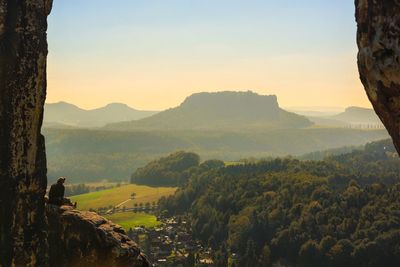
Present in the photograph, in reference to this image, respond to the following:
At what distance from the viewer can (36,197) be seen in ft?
52.7

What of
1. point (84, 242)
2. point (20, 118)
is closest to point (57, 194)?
point (84, 242)

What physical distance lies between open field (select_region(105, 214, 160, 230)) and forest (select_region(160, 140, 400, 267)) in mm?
11281

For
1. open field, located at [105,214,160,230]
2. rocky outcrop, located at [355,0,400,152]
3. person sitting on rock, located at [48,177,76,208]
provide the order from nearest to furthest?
rocky outcrop, located at [355,0,400,152]
person sitting on rock, located at [48,177,76,208]
open field, located at [105,214,160,230]

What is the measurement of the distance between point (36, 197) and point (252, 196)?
507 feet

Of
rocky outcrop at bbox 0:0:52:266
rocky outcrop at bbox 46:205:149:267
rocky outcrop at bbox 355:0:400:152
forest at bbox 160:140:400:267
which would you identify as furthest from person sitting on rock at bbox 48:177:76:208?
forest at bbox 160:140:400:267

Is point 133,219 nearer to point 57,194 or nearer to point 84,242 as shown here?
point 57,194

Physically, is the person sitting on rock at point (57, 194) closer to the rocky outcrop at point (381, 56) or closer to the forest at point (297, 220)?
the rocky outcrop at point (381, 56)

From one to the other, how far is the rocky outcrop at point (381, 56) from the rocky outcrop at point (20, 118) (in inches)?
374

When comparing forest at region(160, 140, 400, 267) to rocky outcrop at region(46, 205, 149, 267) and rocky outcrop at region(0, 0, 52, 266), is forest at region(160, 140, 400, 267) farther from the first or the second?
rocky outcrop at region(0, 0, 52, 266)

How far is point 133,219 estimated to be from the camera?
6772 inches

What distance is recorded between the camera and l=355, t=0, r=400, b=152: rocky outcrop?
1102cm

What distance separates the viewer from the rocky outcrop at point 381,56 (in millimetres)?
11023

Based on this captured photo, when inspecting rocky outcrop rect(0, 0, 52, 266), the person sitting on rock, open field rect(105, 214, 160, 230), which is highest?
rocky outcrop rect(0, 0, 52, 266)

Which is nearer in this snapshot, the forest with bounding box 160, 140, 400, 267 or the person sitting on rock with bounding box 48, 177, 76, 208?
the person sitting on rock with bounding box 48, 177, 76, 208
